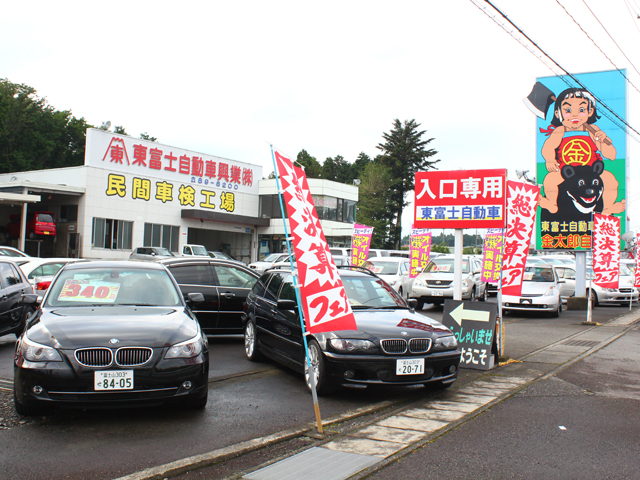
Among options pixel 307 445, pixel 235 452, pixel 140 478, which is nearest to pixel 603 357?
pixel 307 445

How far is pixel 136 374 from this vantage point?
16.7 feet

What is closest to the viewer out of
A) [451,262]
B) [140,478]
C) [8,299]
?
[140,478]

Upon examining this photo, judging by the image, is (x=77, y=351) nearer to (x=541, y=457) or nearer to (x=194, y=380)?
(x=194, y=380)

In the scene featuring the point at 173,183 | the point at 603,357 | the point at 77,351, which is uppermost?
the point at 173,183

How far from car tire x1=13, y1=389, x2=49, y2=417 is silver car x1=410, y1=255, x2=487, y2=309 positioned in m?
14.3

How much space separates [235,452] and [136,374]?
3.92 ft

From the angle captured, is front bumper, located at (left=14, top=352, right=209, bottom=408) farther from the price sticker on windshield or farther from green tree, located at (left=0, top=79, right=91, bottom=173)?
green tree, located at (left=0, top=79, right=91, bottom=173)

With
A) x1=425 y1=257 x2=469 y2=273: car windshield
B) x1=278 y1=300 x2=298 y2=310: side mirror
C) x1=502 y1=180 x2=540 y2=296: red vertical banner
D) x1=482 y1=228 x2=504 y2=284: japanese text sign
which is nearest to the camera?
x1=278 y1=300 x2=298 y2=310: side mirror

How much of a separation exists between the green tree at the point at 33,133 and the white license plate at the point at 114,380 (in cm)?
6059

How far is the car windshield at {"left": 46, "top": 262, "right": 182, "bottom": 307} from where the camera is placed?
6402mm

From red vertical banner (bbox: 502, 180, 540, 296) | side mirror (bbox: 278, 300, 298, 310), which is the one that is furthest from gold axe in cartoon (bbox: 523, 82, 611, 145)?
side mirror (bbox: 278, 300, 298, 310)

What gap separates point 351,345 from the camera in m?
6.48

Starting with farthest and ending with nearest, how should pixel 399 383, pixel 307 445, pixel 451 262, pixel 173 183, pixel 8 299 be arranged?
pixel 173 183, pixel 451 262, pixel 8 299, pixel 399 383, pixel 307 445

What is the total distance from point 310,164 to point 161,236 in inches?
2588
